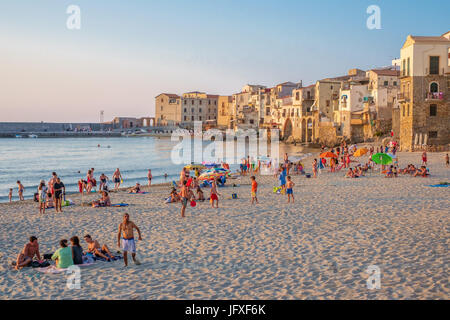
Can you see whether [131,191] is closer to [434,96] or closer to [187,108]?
[434,96]

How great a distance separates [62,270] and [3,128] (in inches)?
5121

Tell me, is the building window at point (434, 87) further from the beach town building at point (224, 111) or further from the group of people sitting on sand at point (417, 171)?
the beach town building at point (224, 111)

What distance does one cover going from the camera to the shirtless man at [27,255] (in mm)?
8156

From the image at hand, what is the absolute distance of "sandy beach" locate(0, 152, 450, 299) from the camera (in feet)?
22.4

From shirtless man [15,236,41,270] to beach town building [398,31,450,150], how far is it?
31716 millimetres

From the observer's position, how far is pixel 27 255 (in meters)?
8.30

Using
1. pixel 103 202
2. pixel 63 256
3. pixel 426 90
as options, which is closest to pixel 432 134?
pixel 426 90

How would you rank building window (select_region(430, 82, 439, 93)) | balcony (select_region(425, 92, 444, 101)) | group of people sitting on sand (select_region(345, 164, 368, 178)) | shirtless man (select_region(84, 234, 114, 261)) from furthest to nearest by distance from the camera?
building window (select_region(430, 82, 439, 93)) → balcony (select_region(425, 92, 444, 101)) → group of people sitting on sand (select_region(345, 164, 368, 178)) → shirtless man (select_region(84, 234, 114, 261))

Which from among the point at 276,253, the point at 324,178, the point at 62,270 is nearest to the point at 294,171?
the point at 324,178

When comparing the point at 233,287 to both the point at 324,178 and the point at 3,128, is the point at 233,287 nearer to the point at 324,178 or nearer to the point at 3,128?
the point at 324,178

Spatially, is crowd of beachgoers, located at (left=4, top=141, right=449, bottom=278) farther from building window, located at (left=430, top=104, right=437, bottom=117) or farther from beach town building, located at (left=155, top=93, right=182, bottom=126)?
beach town building, located at (left=155, top=93, right=182, bottom=126)

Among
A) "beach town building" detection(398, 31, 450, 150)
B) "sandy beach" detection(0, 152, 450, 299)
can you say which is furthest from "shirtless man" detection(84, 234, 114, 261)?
"beach town building" detection(398, 31, 450, 150)

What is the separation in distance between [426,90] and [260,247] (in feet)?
96.8

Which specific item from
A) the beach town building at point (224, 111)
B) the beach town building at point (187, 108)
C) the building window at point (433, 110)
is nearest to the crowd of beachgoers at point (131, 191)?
the building window at point (433, 110)
